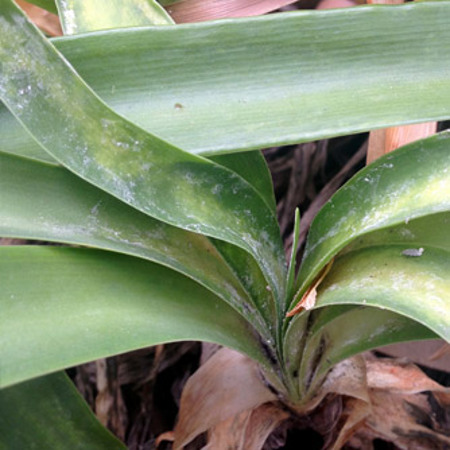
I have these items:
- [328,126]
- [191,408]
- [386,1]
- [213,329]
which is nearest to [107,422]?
[191,408]

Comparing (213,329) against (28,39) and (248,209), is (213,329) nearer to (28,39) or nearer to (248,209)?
(248,209)

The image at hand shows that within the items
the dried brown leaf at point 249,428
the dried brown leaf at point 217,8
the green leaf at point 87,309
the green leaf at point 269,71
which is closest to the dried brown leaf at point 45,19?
the dried brown leaf at point 217,8

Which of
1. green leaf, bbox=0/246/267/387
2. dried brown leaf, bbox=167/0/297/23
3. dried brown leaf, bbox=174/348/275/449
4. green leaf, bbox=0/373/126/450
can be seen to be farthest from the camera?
dried brown leaf, bbox=167/0/297/23

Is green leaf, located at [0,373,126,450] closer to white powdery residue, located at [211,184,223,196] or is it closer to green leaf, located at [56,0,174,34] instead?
white powdery residue, located at [211,184,223,196]

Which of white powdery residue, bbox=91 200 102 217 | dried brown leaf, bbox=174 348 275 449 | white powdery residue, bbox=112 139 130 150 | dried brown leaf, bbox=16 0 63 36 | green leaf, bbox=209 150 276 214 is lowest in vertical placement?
dried brown leaf, bbox=174 348 275 449

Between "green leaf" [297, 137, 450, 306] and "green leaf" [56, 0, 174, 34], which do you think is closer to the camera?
"green leaf" [297, 137, 450, 306]

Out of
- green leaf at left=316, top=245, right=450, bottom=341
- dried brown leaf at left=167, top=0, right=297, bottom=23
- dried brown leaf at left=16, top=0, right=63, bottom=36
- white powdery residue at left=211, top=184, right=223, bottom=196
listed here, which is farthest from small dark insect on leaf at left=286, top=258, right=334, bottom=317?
dried brown leaf at left=16, top=0, right=63, bottom=36
